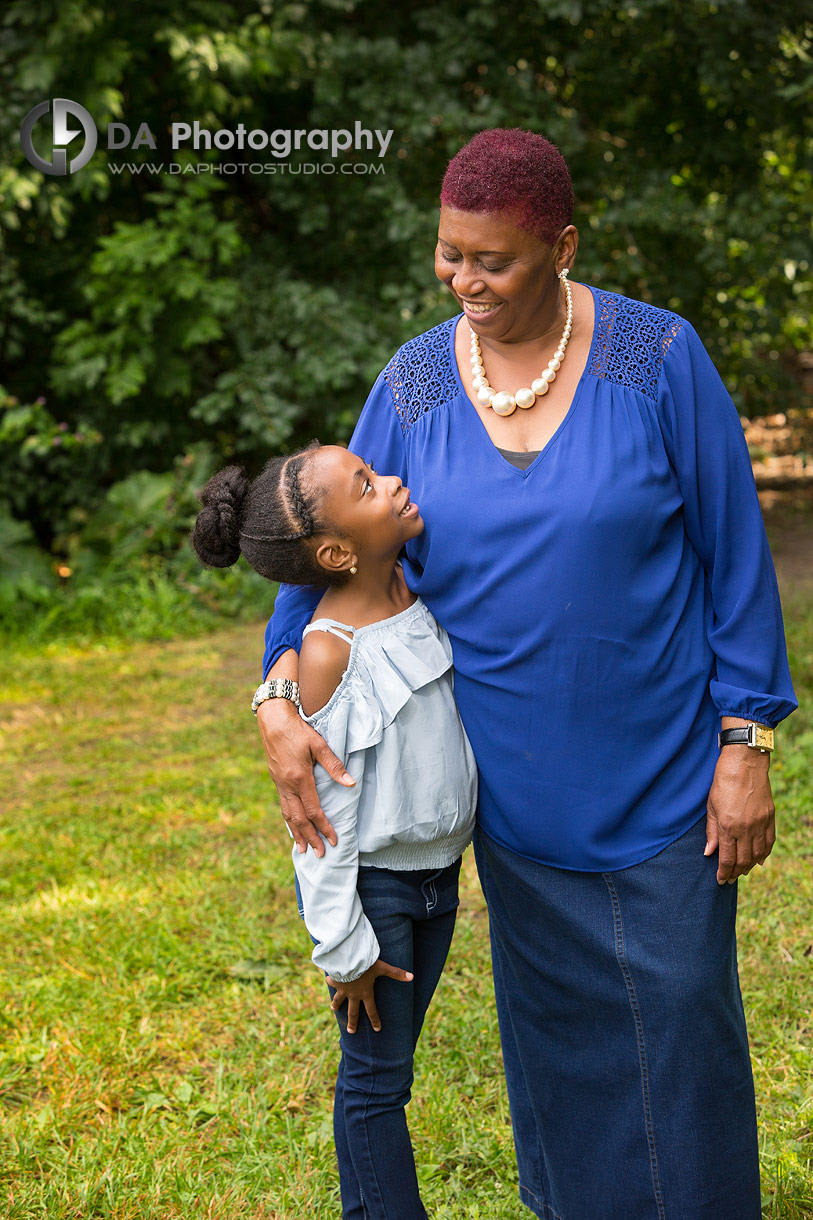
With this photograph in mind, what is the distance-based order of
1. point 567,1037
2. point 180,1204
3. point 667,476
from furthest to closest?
point 180,1204 < point 567,1037 < point 667,476

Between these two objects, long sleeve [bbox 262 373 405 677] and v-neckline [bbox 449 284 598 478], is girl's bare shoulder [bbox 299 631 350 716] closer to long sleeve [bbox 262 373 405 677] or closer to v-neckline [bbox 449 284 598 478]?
long sleeve [bbox 262 373 405 677]

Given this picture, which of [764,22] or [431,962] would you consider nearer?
[431,962]

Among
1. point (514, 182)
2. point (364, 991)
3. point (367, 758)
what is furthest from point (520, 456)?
point (364, 991)

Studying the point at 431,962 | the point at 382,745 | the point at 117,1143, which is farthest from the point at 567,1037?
the point at 117,1143

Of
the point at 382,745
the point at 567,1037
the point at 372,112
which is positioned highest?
the point at 372,112

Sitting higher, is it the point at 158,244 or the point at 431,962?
the point at 158,244

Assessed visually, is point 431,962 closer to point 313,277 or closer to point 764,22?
point 764,22

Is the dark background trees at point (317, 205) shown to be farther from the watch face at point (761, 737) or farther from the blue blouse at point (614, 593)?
the watch face at point (761, 737)

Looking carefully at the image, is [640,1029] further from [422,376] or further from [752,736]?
[422,376]

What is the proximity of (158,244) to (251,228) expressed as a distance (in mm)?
1237

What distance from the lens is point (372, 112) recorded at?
659 cm

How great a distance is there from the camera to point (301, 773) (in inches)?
68.9

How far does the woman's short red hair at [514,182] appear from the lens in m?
1.67

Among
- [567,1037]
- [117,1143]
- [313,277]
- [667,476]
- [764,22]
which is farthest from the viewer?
[313,277]
